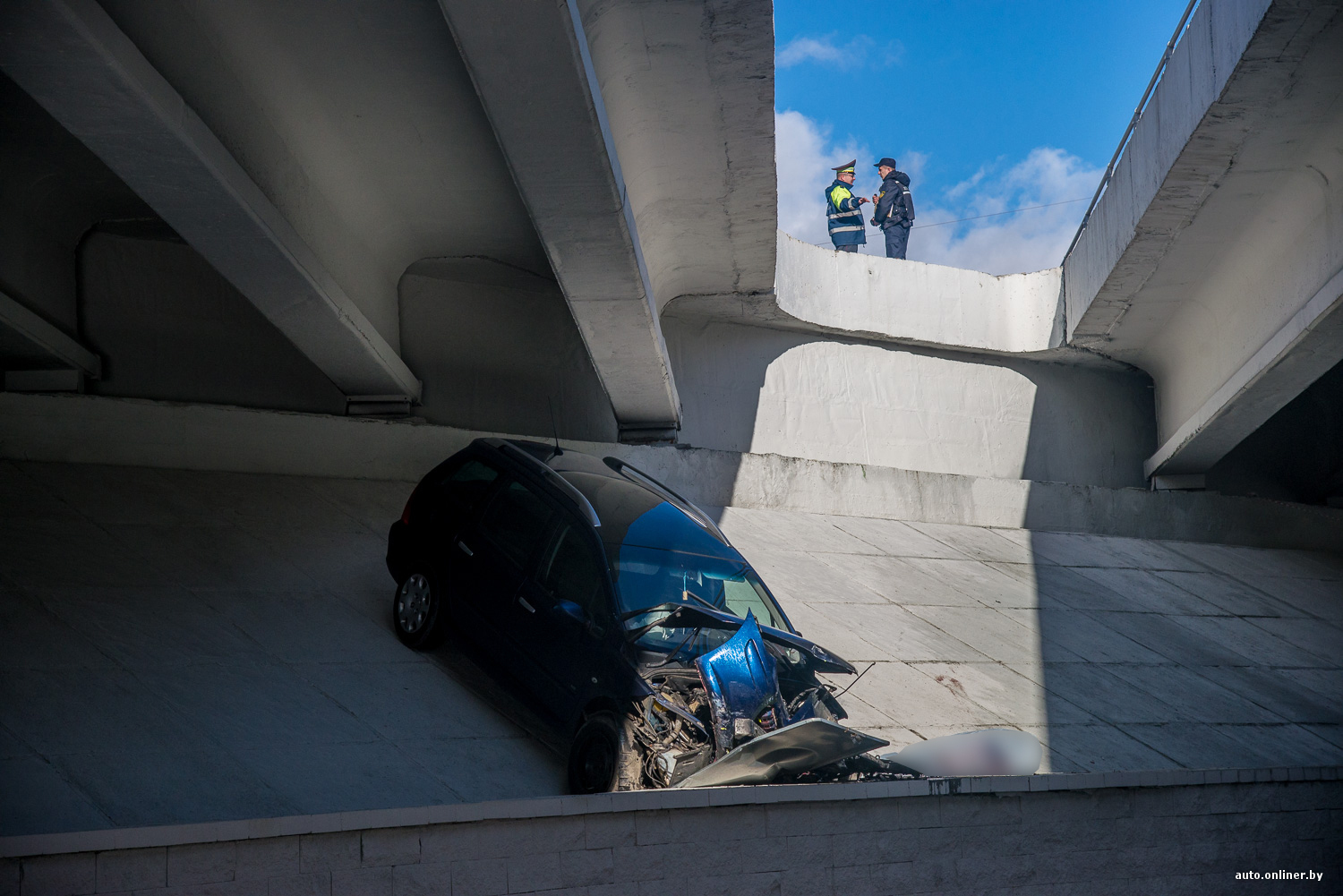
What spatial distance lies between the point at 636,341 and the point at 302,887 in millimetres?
7079

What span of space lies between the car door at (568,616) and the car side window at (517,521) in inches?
5.7

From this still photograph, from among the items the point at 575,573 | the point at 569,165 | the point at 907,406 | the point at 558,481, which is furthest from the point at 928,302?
the point at 575,573

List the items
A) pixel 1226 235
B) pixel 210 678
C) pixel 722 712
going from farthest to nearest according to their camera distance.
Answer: pixel 1226 235 < pixel 210 678 < pixel 722 712

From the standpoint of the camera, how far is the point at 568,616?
5727mm

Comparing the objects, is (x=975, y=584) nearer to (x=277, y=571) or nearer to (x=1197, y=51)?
(x=1197, y=51)

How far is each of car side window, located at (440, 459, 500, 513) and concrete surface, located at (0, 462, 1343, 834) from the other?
42.2 inches

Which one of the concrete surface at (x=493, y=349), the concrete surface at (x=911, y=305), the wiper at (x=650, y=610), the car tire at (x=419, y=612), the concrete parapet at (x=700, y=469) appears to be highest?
the concrete surface at (x=911, y=305)

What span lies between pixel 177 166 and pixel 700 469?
275 inches

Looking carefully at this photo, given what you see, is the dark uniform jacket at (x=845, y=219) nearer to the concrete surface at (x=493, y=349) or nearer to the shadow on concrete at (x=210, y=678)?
the concrete surface at (x=493, y=349)

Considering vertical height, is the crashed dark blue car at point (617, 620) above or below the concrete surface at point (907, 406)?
below

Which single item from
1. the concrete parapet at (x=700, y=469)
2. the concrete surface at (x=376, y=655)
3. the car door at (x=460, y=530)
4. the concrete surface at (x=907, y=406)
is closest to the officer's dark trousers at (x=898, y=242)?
the concrete surface at (x=907, y=406)

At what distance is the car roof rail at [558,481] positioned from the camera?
20.3 feet

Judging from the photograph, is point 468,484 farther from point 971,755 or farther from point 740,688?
point 971,755

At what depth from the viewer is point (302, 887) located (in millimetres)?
4535
